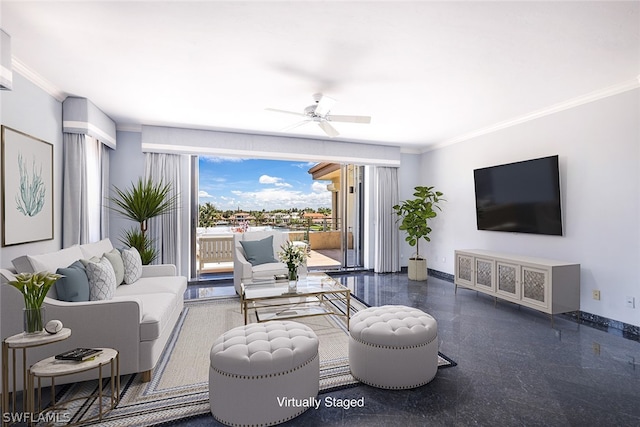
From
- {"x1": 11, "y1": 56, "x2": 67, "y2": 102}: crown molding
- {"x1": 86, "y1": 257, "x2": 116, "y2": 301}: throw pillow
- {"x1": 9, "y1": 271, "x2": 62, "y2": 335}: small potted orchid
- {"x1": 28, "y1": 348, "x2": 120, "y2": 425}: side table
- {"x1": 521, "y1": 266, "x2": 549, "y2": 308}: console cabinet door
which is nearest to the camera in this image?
{"x1": 28, "y1": 348, "x2": 120, "y2": 425}: side table

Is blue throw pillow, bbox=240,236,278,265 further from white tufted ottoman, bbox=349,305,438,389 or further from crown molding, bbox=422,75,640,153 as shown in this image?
crown molding, bbox=422,75,640,153

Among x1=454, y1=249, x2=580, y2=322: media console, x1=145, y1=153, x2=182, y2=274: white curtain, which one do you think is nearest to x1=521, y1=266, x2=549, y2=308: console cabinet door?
x1=454, y1=249, x2=580, y2=322: media console

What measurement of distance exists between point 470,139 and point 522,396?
4120 mm

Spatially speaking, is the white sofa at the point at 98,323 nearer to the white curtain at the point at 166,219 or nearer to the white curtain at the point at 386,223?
the white curtain at the point at 166,219

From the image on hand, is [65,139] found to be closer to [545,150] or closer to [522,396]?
[522,396]

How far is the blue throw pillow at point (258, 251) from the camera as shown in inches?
178

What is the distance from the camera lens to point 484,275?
4.28m

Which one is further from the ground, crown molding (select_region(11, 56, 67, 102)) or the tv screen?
crown molding (select_region(11, 56, 67, 102))

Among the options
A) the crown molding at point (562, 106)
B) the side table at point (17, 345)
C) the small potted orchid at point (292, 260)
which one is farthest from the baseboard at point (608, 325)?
the side table at point (17, 345)

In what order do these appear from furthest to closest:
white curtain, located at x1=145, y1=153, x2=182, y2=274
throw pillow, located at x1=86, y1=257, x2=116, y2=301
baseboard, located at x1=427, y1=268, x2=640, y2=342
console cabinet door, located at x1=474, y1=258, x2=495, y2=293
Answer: white curtain, located at x1=145, y1=153, x2=182, y2=274 → console cabinet door, located at x1=474, y1=258, x2=495, y2=293 → baseboard, located at x1=427, y1=268, x2=640, y2=342 → throw pillow, located at x1=86, y1=257, x2=116, y2=301

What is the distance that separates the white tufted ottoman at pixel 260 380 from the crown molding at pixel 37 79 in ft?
9.96

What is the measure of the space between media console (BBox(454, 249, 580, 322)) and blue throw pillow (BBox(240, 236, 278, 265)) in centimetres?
289

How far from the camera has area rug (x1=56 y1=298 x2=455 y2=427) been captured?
193 cm

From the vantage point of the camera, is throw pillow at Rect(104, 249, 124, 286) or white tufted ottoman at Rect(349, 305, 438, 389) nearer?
white tufted ottoman at Rect(349, 305, 438, 389)
